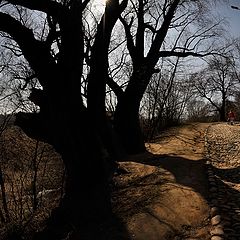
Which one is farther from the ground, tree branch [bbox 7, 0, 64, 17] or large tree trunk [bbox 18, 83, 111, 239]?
tree branch [bbox 7, 0, 64, 17]

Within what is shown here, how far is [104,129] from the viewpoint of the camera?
12.9m

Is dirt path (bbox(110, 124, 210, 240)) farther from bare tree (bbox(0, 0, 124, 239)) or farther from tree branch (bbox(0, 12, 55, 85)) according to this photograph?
tree branch (bbox(0, 12, 55, 85))

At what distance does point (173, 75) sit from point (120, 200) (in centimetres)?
1807

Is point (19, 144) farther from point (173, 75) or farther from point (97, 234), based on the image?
point (97, 234)

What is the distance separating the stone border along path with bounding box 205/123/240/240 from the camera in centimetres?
598

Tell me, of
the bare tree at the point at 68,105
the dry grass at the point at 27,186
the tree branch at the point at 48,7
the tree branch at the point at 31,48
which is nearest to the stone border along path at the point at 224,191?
the bare tree at the point at 68,105

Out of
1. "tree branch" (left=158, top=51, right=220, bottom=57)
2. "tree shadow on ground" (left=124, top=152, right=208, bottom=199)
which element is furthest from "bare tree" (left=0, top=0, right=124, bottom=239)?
"tree branch" (left=158, top=51, right=220, bottom=57)

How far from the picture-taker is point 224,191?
813 centimetres

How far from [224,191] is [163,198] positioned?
4.36ft

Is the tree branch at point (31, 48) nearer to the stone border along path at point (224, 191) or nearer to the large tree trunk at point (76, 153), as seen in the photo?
the large tree trunk at point (76, 153)

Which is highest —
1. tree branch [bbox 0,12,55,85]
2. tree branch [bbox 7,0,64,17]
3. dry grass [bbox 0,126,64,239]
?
tree branch [bbox 7,0,64,17]

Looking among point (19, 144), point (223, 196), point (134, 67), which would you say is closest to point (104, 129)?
point (134, 67)

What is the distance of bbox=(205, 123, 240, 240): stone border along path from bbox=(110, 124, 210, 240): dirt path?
179 millimetres

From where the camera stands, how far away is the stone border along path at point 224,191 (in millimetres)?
5984
